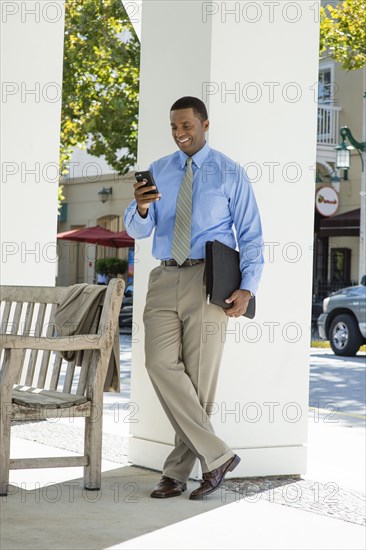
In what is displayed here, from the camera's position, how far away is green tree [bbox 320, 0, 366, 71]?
20016mm

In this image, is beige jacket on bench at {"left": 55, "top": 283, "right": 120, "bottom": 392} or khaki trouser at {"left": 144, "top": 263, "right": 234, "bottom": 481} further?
beige jacket on bench at {"left": 55, "top": 283, "right": 120, "bottom": 392}

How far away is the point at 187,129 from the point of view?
5770mm

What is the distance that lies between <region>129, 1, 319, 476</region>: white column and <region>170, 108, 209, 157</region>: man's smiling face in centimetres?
62

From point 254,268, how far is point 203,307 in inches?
13.4

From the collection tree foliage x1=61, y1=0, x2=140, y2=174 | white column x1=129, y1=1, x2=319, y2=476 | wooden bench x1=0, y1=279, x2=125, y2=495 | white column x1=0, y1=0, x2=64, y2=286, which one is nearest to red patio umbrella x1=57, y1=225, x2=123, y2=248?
tree foliage x1=61, y1=0, x2=140, y2=174

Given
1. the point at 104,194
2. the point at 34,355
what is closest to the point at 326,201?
the point at 104,194

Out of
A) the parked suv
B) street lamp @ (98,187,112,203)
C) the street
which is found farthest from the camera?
street lamp @ (98,187,112,203)

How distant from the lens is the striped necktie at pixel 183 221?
225 inches

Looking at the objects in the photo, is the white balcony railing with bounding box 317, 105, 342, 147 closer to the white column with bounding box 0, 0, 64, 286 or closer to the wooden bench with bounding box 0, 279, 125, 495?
the white column with bounding box 0, 0, 64, 286

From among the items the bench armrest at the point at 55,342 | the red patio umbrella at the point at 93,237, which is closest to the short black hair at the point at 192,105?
the bench armrest at the point at 55,342

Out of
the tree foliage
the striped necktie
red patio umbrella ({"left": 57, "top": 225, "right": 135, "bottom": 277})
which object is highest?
the tree foliage

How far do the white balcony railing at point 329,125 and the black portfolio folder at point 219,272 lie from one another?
2422 centimetres

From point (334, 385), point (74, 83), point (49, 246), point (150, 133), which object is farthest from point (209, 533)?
point (74, 83)

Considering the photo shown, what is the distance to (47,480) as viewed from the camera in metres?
6.20
